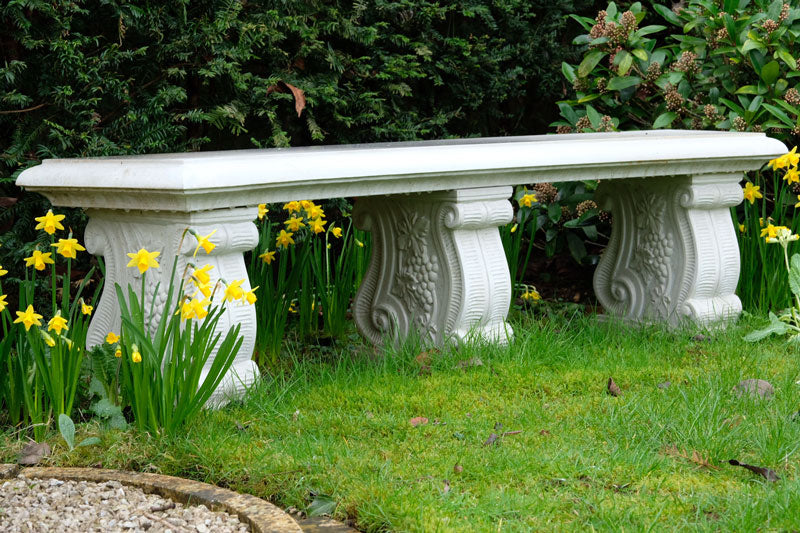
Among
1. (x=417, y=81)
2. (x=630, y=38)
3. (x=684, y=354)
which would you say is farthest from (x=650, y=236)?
(x=417, y=81)

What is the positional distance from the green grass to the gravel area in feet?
0.57

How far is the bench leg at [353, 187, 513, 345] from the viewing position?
11.1ft

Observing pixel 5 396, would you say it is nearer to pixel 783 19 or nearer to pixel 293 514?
pixel 293 514

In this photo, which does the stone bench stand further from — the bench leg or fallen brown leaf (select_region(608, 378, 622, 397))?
fallen brown leaf (select_region(608, 378, 622, 397))

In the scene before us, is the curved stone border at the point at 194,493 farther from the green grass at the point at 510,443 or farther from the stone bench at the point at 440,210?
the stone bench at the point at 440,210

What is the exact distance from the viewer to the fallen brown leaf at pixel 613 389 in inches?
120

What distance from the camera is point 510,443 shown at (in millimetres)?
2598

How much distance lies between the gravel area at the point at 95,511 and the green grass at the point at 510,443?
0.57 ft

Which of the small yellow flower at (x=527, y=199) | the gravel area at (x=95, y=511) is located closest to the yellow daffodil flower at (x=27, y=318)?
Answer: the gravel area at (x=95, y=511)

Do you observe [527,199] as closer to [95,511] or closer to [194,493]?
[194,493]

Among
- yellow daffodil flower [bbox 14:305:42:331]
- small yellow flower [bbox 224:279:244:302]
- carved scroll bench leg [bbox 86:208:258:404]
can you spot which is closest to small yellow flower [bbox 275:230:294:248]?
carved scroll bench leg [bbox 86:208:258:404]

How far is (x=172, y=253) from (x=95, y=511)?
83cm

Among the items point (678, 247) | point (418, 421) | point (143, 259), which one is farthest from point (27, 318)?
point (678, 247)

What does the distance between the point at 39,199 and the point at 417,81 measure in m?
2.20
